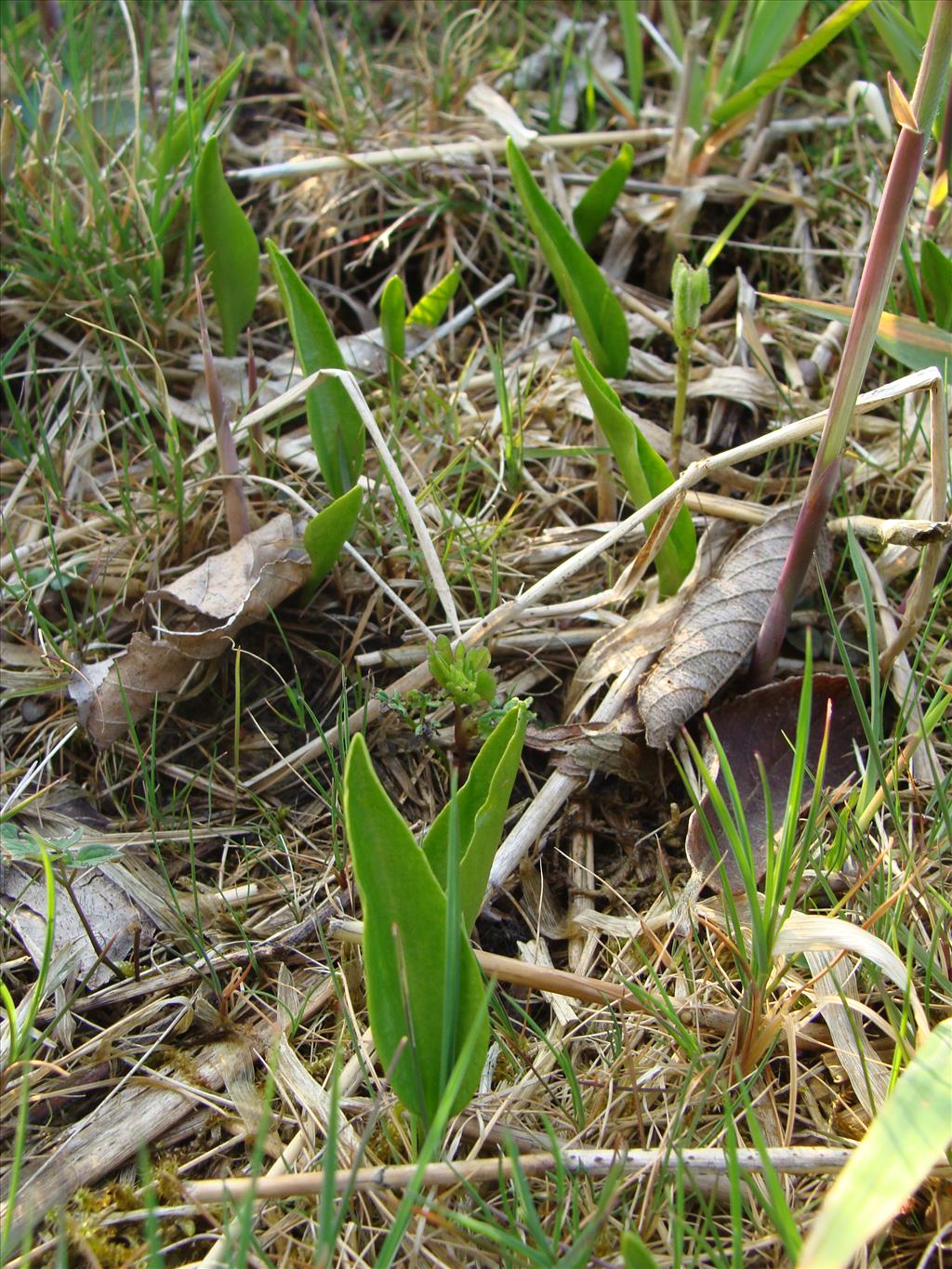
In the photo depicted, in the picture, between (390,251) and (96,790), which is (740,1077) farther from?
(390,251)

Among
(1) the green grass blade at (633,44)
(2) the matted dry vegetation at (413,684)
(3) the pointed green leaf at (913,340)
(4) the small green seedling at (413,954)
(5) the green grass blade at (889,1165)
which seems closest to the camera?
(5) the green grass blade at (889,1165)

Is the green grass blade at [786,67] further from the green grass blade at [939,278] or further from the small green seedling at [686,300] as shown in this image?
the small green seedling at [686,300]

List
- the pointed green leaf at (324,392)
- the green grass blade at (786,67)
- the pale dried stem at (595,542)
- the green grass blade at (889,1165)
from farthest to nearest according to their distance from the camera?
the green grass blade at (786,67), the pointed green leaf at (324,392), the pale dried stem at (595,542), the green grass blade at (889,1165)

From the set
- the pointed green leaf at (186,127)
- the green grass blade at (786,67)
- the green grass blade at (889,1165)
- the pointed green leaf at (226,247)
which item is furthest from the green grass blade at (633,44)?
the green grass blade at (889,1165)

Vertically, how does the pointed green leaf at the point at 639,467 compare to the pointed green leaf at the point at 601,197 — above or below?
below

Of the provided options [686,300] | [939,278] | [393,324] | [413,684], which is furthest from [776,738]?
[393,324]
